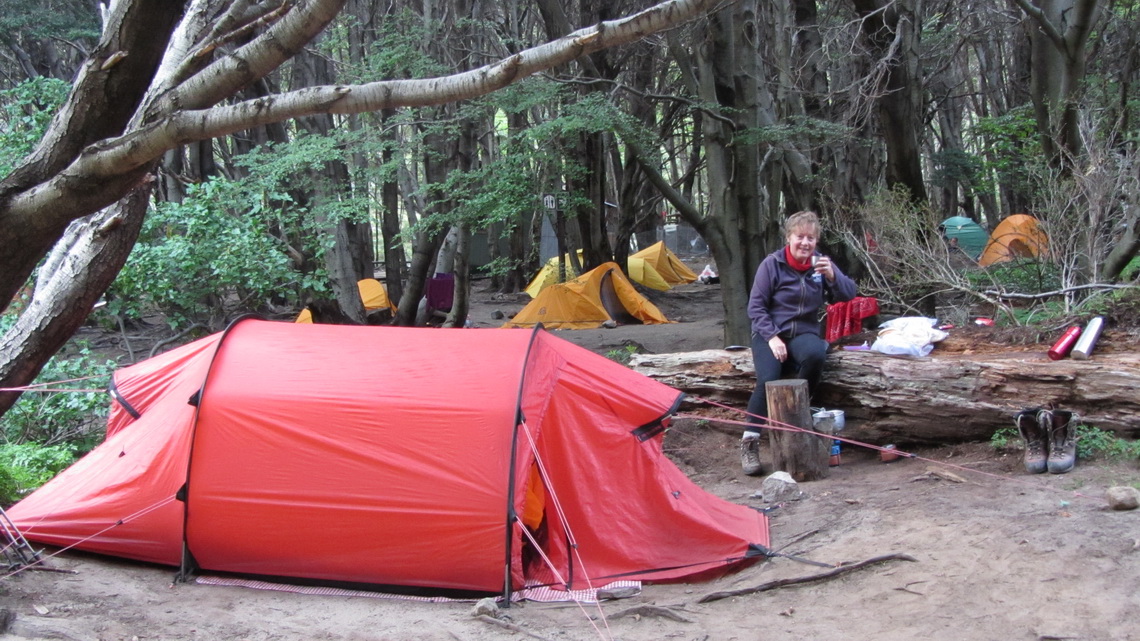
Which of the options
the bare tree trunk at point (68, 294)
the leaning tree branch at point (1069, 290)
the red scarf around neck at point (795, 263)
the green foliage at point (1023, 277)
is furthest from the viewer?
the green foliage at point (1023, 277)

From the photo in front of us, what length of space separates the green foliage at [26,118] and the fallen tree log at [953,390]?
7.74 metres

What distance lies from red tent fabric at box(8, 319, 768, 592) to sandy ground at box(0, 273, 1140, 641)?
0.65ft

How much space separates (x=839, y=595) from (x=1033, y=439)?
193 centimetres

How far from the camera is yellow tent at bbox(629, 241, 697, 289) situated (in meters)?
24.1

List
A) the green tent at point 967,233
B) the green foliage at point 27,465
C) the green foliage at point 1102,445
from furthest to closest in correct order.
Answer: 1. the green tent at point 967,233
2. the green foliage at point 27,465
3. the green foliage at point 1102,445

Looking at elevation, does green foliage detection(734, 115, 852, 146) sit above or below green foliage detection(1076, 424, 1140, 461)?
above

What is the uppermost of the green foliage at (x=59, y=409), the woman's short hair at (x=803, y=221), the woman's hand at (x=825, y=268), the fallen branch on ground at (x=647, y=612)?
the woman's short hair at (x=803, y=221)

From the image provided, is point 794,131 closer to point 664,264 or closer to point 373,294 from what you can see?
point 373,294

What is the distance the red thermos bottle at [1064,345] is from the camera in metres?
6.10

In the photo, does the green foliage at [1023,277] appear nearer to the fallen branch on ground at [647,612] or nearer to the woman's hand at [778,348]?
the woman's hand at [778,348]

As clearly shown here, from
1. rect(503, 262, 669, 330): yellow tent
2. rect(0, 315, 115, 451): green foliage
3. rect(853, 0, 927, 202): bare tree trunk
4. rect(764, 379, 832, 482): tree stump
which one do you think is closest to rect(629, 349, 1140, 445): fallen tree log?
rect(764, 379, 832, 482): tree stump

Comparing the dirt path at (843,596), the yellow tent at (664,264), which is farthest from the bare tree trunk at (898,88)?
the yellow tent at (664,264)

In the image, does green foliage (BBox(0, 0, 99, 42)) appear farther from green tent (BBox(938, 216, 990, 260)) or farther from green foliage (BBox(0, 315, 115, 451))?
green tent (BBox(938, 216, 990, 260))

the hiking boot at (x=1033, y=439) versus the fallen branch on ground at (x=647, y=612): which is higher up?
the hiking boot at (x=1033, y=439)
